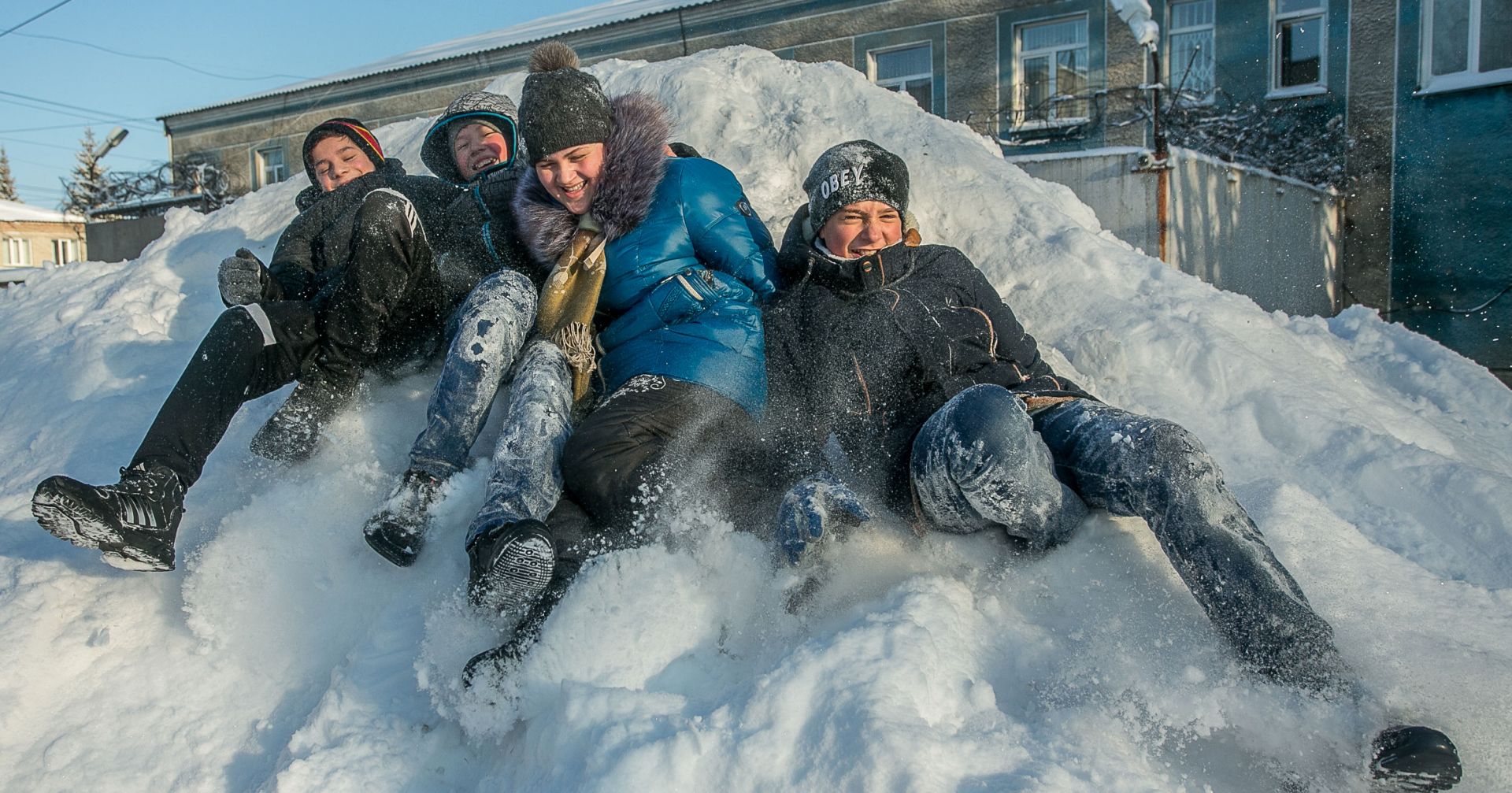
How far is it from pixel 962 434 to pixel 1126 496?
0.39 m

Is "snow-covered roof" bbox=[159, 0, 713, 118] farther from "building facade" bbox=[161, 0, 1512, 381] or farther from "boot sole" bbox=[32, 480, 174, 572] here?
"boot sole" bbox=[32, 480, 174, 572]

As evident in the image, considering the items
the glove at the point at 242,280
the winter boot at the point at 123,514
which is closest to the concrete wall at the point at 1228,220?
the glove at the point at 242,280

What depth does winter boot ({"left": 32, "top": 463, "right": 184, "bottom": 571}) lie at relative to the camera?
2150 millimetres

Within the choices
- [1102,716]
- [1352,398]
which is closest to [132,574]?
[1102,716]

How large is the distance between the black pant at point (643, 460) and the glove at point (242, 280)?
1.40 meters

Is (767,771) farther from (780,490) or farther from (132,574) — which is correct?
(132,574)

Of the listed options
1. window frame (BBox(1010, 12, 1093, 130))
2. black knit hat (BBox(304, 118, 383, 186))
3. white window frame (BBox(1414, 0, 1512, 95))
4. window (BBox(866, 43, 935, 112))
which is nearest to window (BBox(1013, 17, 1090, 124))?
window frame (BBox(1010, 12, 1093, 130))

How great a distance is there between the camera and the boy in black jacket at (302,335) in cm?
227

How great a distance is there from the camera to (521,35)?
16703 millimetres

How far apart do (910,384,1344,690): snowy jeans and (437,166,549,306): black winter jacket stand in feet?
4.97

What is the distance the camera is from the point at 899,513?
2.44m

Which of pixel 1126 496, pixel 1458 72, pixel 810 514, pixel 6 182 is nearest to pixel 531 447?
pixel 810 514

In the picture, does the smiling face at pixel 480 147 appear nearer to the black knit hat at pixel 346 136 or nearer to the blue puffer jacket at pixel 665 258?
the black knit hat at pixel 346 136

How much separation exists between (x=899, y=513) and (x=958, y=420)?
15.5 inches
